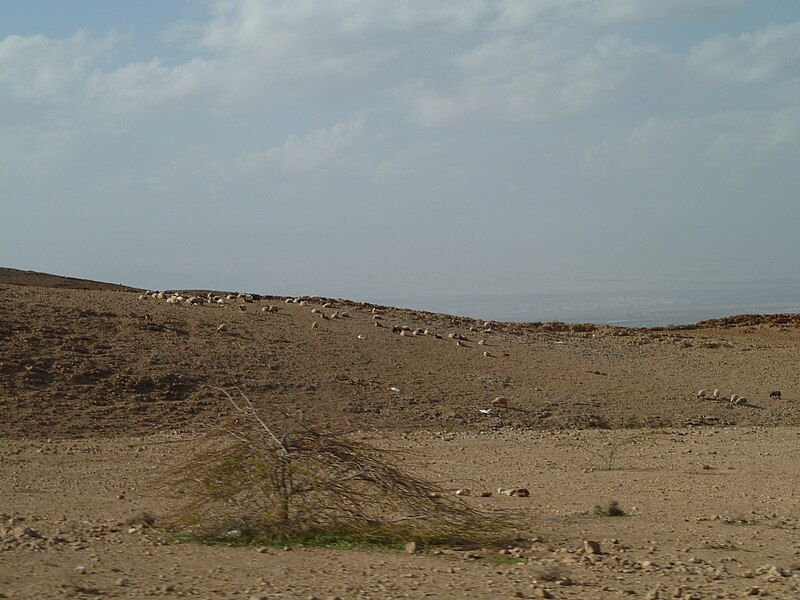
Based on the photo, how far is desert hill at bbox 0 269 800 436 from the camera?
15648mm

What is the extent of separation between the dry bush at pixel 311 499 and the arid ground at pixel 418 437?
323mm

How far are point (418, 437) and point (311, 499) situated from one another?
6.73 m

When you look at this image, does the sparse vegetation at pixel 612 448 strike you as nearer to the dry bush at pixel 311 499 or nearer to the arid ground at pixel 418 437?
the arid ground at pixel 418 437

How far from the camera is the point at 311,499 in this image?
→ 27.3 feet

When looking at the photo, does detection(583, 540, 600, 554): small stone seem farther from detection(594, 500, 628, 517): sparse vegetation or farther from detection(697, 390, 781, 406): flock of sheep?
detection(697, 390, 781, 406): flock of sheep

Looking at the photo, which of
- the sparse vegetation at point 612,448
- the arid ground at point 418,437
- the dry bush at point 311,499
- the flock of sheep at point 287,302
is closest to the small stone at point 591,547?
the arid ground at point 418,437

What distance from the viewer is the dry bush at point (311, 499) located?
312 inches

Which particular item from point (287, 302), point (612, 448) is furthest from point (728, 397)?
point (287, 302)

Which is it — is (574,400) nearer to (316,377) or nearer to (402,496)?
(316,377)

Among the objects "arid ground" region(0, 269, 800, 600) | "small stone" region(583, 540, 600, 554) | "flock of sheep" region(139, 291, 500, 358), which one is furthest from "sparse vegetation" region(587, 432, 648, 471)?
"flock of sheep" region(139, 291, 500, 358)

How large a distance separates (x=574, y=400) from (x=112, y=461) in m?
9.33

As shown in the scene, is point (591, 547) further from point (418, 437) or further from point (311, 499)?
point (418, 437)

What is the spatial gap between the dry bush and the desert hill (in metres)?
4.93

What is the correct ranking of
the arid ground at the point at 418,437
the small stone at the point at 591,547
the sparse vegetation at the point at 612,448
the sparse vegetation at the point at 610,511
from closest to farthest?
the arid ground at the point at 418,437 → the small stone at the point at 591,547 → the sparse vegetation at the point at 610,511 → the sparse vegetation at the point at 612,448
